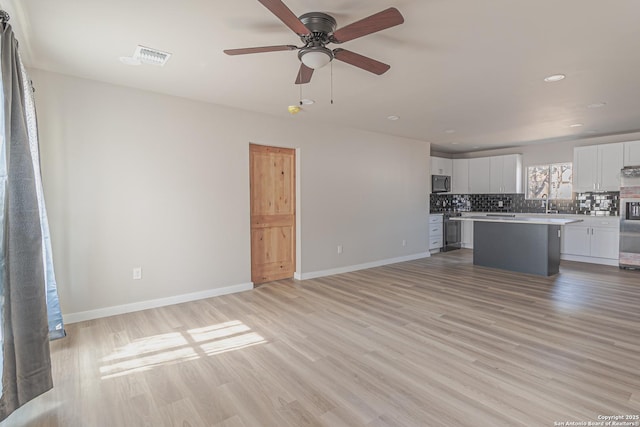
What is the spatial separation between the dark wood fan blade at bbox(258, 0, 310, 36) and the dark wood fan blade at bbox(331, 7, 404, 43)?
24 centimetres

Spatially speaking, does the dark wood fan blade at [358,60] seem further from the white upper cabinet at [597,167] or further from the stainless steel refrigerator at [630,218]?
the white upper cabinet at [597,167]

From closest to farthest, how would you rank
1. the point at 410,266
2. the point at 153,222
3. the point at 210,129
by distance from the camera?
the point at 153,222 < the point at 210,129 < the point at 410,266

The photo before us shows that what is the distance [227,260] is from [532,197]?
6971 mm

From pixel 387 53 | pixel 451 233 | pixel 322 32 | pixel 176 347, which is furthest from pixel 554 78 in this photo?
pixel 451 233

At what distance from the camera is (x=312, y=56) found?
222cm

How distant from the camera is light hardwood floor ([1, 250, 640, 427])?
195cm

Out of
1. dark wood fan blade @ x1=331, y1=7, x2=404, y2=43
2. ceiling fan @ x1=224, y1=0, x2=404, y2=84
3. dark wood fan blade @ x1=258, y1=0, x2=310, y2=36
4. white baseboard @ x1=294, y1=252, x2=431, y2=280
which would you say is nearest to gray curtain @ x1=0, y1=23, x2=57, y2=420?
ceiling fan @ x1=224, y1=0, x2=404, y2=84

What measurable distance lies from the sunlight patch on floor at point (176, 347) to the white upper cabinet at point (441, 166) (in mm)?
5994

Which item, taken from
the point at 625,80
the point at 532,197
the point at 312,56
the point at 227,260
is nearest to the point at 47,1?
the point at 312,56

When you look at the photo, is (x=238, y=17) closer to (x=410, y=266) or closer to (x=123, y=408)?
(x=123, y=408)

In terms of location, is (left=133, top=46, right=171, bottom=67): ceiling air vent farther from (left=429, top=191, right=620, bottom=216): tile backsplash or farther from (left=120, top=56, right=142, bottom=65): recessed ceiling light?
(left=429, top=191, right=620, bottom=216): tile backsplash

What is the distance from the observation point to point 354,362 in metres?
2.54

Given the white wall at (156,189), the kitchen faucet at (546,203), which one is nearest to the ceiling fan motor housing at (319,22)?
the white wall at (156,189)

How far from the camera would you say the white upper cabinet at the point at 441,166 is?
25.1 feet
